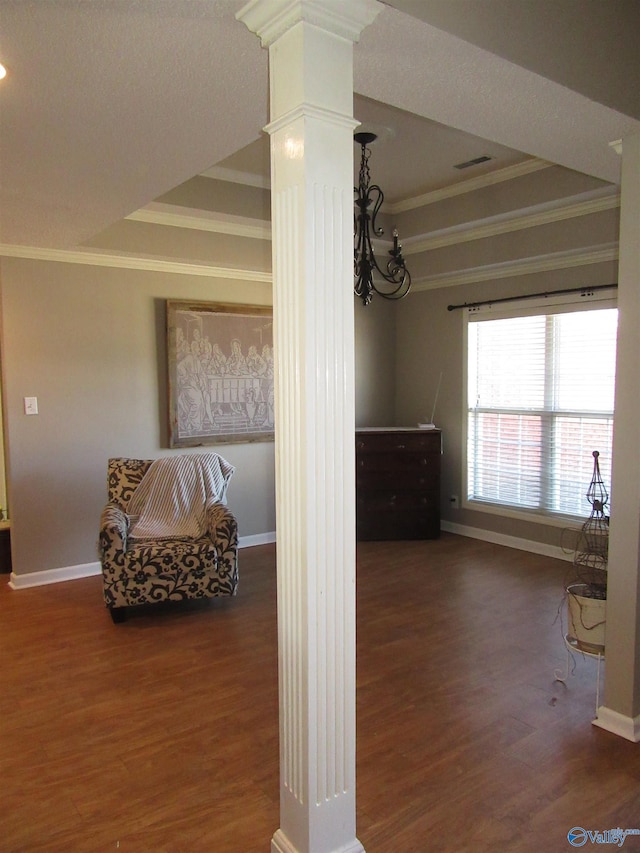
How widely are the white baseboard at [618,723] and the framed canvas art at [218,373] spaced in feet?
10.9

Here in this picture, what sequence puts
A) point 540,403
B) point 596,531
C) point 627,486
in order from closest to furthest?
point 627,486 → point 596,531 → point 540,403

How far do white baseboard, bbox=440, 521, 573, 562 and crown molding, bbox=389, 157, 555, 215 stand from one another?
2710 millimetres

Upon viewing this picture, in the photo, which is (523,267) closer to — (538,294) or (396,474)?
(538,294)

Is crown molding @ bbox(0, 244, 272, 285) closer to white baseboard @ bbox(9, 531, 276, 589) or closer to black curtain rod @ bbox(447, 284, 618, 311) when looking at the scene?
black curtain rod @ bbox(447, 284, 618, 311)

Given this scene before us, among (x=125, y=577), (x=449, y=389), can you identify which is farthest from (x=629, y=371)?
(x=449, y=389)

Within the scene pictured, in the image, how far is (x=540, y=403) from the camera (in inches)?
190

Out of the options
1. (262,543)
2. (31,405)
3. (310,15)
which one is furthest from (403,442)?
(310,15)

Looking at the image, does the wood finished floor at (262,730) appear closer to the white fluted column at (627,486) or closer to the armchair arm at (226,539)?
the white fluted column at (627,486)

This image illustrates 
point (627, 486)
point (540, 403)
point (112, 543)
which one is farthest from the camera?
point (540, 403)

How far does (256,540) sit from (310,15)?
14.2 ft

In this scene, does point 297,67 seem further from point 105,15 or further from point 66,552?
point 66,552

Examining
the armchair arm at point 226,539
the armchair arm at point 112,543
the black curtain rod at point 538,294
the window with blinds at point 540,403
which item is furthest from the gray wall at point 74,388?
the window with blinds at point 540,403

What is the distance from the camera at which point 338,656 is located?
162cm

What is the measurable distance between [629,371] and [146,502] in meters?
2.98
